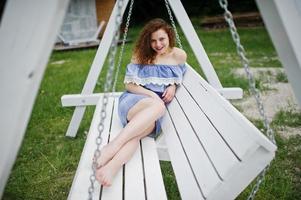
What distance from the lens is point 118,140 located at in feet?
7.68

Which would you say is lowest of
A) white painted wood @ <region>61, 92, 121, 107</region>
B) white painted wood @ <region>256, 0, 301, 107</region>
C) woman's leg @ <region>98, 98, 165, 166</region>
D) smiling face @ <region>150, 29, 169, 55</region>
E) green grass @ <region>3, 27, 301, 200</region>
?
green grass @ <region>3, 27, 301, 200</region>

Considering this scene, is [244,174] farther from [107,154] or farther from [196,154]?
[107,154]

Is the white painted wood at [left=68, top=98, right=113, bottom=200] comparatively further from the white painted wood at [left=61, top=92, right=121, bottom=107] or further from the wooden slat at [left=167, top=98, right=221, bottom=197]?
the white painted wood at [left=61, top=92, right=121, bottom=107]

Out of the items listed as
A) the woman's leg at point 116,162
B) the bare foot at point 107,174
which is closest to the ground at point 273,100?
the woman's leg at point 116,162

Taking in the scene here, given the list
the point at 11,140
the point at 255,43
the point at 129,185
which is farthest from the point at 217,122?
the point at 255,43

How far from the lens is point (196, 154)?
6.73 feet

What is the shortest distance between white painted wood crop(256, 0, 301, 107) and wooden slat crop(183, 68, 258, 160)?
0.96 feet

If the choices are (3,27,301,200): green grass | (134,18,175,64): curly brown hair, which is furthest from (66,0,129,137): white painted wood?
(134,18,175,64): curly brown hair

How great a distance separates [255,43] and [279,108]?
5.99 metres

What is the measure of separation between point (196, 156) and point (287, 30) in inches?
34.7

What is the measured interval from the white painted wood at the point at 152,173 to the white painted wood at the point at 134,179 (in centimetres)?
3

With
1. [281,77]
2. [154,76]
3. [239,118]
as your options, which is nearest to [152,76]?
[154,76]

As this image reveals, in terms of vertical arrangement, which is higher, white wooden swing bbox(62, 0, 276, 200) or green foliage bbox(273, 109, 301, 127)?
white wooden swing bbox(62, 0, 276, 200)

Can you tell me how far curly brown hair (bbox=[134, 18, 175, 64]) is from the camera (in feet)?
10.3
